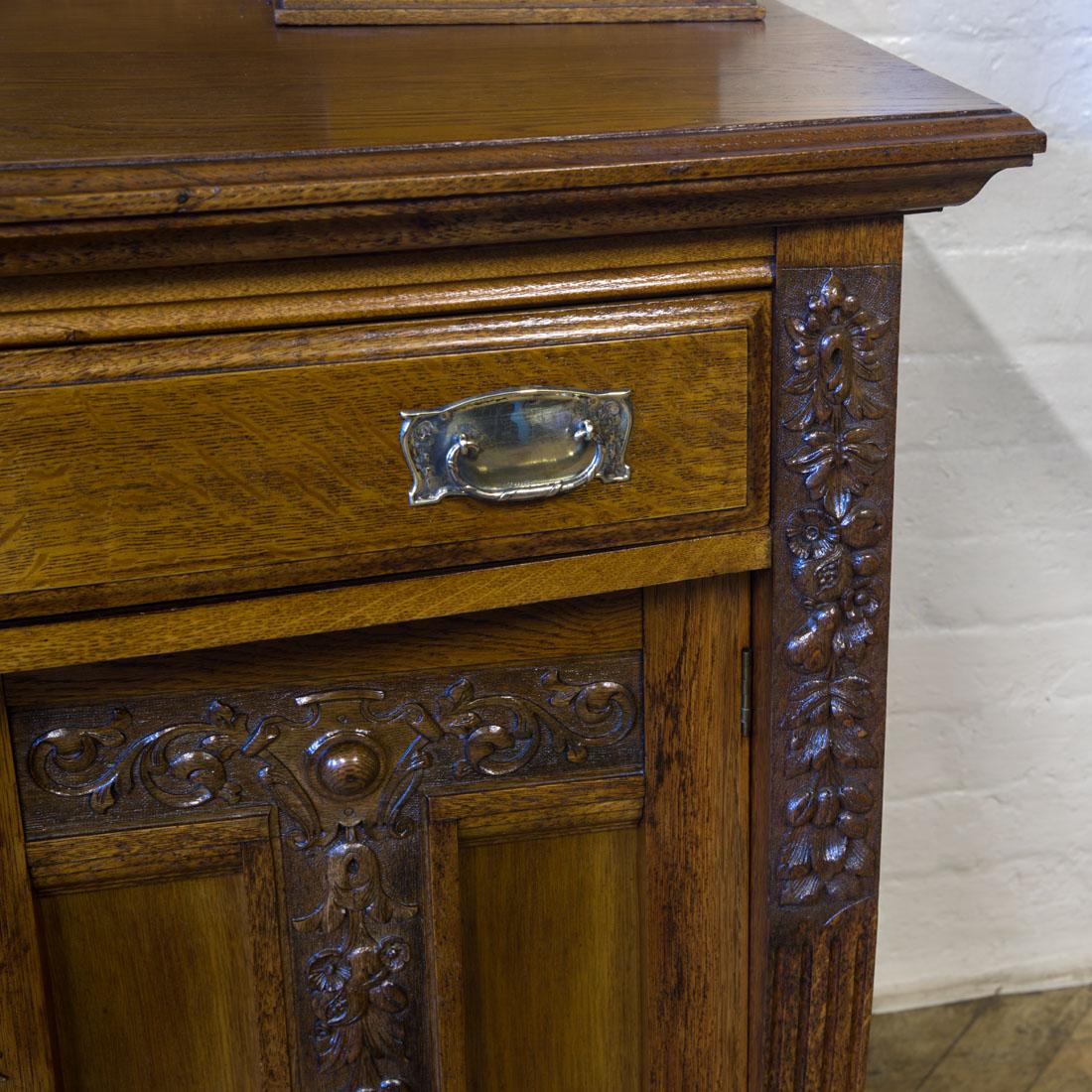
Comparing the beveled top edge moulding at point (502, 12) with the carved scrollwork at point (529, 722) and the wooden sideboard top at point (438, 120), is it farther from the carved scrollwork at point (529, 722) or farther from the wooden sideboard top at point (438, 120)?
the carved scrollwork at point (529, 722)

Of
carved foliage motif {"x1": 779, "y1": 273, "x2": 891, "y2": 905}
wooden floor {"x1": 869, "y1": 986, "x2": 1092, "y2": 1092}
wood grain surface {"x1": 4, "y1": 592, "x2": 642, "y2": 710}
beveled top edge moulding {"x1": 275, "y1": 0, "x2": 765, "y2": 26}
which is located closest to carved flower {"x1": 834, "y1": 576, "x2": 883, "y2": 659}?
carved foliage motif {"x1": 779, "y1": 273, "x2": 891, "y2": 905}

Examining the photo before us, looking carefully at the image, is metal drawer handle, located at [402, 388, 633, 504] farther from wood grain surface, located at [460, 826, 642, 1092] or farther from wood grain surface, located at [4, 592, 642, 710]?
wood grain surface, located at [460, 826, 642, 1092]

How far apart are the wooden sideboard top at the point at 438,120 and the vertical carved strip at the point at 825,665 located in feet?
0.18

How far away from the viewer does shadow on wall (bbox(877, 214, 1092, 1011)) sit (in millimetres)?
1263

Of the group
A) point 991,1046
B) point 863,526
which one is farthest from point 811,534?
point 991,1046

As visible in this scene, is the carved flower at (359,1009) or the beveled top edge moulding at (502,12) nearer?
the carved flower at (359,1009)

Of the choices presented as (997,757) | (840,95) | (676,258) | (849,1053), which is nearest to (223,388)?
(676,258)

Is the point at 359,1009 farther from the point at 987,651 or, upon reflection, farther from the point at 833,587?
the point at 987,651

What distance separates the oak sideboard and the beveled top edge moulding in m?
0.05

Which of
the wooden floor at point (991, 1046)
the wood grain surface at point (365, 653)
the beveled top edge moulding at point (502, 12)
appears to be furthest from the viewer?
the wooden floor at point (991, 1046)

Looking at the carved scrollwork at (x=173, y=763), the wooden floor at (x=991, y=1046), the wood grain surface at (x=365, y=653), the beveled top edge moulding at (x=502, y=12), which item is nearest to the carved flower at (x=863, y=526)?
the wood grain surface at (x=365, y=653)

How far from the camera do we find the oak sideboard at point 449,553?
0.57 meters

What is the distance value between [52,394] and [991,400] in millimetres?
929

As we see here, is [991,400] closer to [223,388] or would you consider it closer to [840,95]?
[840,95]
